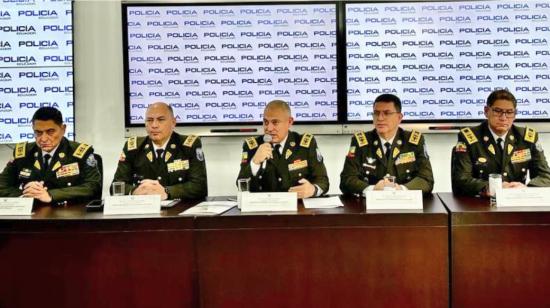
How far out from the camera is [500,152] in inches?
111

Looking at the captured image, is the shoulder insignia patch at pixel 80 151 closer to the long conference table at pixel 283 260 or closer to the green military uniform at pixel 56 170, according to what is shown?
the green military uniform at pixel 56 170

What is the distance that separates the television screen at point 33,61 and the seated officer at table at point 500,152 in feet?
8.69

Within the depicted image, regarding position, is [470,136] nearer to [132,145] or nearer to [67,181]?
[132,145]

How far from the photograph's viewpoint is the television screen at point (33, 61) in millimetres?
3648

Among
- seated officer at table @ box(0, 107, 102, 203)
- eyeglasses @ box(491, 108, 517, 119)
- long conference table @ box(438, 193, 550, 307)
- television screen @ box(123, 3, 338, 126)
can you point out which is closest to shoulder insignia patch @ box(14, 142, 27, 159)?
seated officer at table @ box(0, 107, 102, 203)

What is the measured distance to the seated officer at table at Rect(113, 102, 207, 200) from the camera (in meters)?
2.89

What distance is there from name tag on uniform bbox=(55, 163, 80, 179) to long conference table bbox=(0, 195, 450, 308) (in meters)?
0.79

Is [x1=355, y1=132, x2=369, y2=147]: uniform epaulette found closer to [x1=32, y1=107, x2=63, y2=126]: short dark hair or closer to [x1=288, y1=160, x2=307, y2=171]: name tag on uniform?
[x1=288, y1=160, x2=307, y2=171]: name tag on uniform

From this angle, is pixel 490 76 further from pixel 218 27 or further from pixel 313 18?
pixel 218 27

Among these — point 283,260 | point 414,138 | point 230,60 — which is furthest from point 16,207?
Answer: point 414,138

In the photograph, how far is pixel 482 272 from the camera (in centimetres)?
197

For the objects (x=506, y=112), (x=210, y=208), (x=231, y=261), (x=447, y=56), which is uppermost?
(x=447, y=56)

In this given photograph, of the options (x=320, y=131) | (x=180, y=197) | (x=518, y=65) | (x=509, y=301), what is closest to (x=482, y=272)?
(x=509, y=301)

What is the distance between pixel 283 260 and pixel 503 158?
4.90 ft
